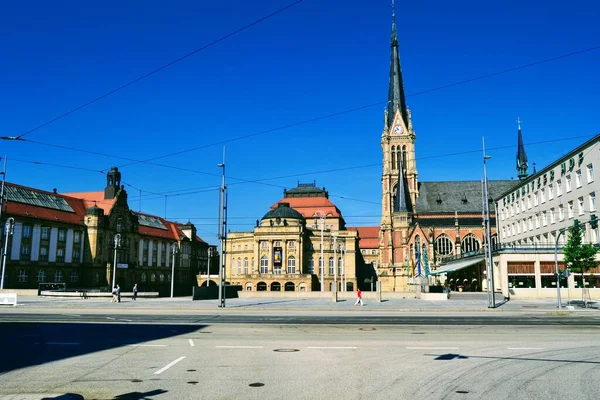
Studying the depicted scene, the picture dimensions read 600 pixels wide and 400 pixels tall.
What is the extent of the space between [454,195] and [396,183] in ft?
44.7

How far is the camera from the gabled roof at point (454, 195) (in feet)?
352

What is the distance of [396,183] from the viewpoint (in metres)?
110

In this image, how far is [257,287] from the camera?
96.3 metres

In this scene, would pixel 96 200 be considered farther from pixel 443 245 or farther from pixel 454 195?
pixel 454 195

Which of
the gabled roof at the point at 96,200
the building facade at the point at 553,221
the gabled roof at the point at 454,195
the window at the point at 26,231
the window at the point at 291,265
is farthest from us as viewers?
the gabled roof at the point at 454,195

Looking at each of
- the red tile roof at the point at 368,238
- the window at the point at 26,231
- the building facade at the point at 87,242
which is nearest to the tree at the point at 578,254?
the building facade at the point at 87,242

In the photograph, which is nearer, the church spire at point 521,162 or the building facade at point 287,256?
the building facade at point 287,256

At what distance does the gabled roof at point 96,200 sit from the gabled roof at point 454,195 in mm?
62953

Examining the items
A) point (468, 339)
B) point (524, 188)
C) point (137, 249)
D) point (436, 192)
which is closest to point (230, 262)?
point (137, 249)

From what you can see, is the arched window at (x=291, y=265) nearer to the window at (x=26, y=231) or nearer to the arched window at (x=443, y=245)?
the arched window at (x=443, y=245)

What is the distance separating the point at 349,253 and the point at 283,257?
13.9m

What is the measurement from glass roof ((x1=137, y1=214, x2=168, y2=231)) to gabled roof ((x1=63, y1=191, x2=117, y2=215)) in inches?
375

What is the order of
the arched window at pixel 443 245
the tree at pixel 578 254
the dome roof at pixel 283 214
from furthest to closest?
the dome roof at pixel 283 214, the arched window at pixel 443 245, the tree at pixel 578 254

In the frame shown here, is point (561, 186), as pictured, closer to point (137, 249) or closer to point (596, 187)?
point (596, 187)
